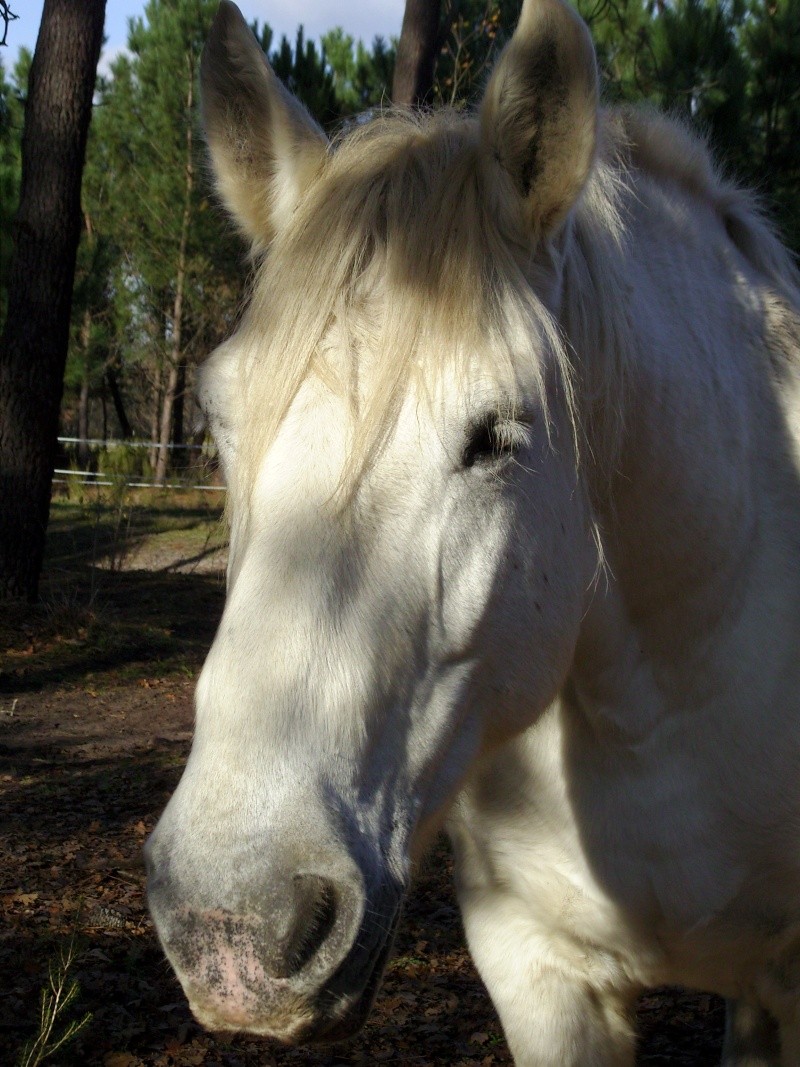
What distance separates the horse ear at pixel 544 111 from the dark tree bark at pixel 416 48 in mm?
7845

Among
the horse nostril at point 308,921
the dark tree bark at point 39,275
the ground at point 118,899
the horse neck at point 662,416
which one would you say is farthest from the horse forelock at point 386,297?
the dark tree bark at point 39,275

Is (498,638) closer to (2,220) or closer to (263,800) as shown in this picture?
(263,800)

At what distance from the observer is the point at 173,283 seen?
19.3m

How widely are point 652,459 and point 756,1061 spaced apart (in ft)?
5.31

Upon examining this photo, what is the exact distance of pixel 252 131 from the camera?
6.67 ft

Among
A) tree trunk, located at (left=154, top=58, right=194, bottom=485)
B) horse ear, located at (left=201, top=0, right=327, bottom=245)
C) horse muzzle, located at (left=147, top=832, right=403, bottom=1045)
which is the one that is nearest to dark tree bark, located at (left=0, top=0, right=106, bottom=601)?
horse ear, located at (left=201, top=0, right=327, bottom=245)

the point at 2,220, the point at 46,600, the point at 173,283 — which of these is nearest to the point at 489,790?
the point at 46,600

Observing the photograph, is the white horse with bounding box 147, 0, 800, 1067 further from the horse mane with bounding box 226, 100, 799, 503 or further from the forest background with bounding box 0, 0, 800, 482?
the forest background with bounding box 0, 0, 800, 482

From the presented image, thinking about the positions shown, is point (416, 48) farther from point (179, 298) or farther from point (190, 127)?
point (179, 298)

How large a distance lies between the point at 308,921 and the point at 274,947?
0.05m

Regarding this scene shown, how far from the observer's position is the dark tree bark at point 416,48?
353 inches

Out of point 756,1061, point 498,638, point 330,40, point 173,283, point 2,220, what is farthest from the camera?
point 173,283

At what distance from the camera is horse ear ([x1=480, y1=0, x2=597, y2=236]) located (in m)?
1.60

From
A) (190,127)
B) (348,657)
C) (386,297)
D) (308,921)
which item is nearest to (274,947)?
(308,921)
